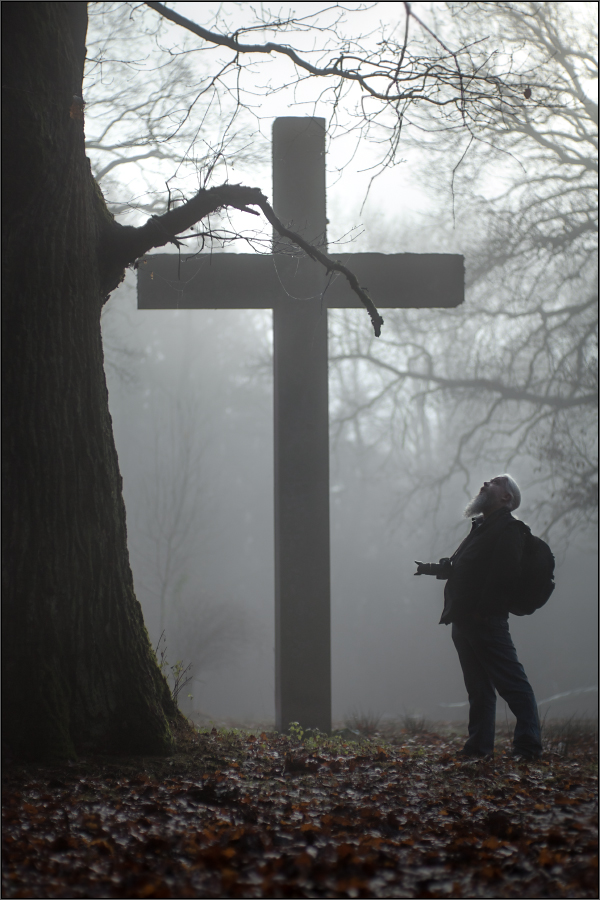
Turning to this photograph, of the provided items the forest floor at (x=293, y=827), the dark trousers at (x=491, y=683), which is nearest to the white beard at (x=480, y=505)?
the dark trousers at (x=491, y=683)

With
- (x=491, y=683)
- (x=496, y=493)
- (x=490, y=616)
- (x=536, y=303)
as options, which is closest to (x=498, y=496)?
(x=496, y=493)

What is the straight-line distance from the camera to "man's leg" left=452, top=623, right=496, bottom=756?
386 centimetres

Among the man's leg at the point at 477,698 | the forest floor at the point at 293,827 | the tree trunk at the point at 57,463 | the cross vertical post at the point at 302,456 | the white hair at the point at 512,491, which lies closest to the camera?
the forest floor at the point at 293,827

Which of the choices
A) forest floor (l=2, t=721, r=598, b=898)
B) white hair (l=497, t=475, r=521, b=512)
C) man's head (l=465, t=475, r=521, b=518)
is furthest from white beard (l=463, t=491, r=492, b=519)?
forest floor (l=2, t=721, r=598, b=898)

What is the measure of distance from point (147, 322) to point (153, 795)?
31496 mm

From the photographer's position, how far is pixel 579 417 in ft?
41.6

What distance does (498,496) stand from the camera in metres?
4.05

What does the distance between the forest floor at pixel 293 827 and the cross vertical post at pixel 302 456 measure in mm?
1101

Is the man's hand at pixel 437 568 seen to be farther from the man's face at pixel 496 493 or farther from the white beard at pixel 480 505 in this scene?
the man's face at pixel 496 493

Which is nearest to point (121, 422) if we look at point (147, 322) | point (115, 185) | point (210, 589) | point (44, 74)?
point (147, 322)

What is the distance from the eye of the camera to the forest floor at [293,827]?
2.08 meters

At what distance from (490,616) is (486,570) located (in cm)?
27

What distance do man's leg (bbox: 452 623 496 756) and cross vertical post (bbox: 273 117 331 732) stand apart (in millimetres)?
1106

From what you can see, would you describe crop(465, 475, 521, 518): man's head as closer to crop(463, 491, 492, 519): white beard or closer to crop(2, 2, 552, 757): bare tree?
crop(463, 491, 492, 519): white beard
